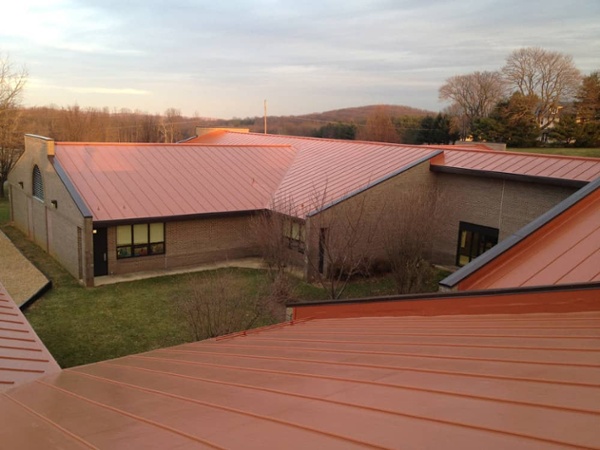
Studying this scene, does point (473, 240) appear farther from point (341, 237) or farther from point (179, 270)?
point (179, 270)

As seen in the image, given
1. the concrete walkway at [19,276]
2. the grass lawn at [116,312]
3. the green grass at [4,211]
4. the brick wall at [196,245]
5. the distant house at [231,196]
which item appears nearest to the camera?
the grass lawn at [116,312]

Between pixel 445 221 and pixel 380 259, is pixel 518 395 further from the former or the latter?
pixel 445 221

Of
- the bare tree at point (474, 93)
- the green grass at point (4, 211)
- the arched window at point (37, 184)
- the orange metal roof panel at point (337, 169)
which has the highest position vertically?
the bare tree at point (474, 93)

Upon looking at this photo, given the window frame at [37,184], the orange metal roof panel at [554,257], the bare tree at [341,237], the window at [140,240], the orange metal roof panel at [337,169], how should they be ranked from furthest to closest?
1. the window frame at [37,184]
2. the orange metal roof panel at [337,169]
3. the window at [140,240]
4. the bare tree at [341,237]
5. the orange metal roof panel at [554,257]

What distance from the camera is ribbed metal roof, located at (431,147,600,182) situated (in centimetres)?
2098

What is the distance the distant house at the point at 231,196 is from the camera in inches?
869

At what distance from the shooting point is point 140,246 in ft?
77.9

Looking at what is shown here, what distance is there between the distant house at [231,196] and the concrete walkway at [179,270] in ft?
1.34

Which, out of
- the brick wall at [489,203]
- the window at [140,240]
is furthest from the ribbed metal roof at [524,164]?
the window at [140,240]

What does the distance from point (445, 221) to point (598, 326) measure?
19.6 m

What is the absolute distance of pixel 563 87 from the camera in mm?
61219

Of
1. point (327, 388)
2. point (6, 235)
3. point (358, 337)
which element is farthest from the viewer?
point (6, 235)

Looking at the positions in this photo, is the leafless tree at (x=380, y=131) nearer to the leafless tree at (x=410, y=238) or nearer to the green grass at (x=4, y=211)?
the green grass at (x=4, y=211)

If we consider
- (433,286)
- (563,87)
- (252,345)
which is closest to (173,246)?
(433,286)
